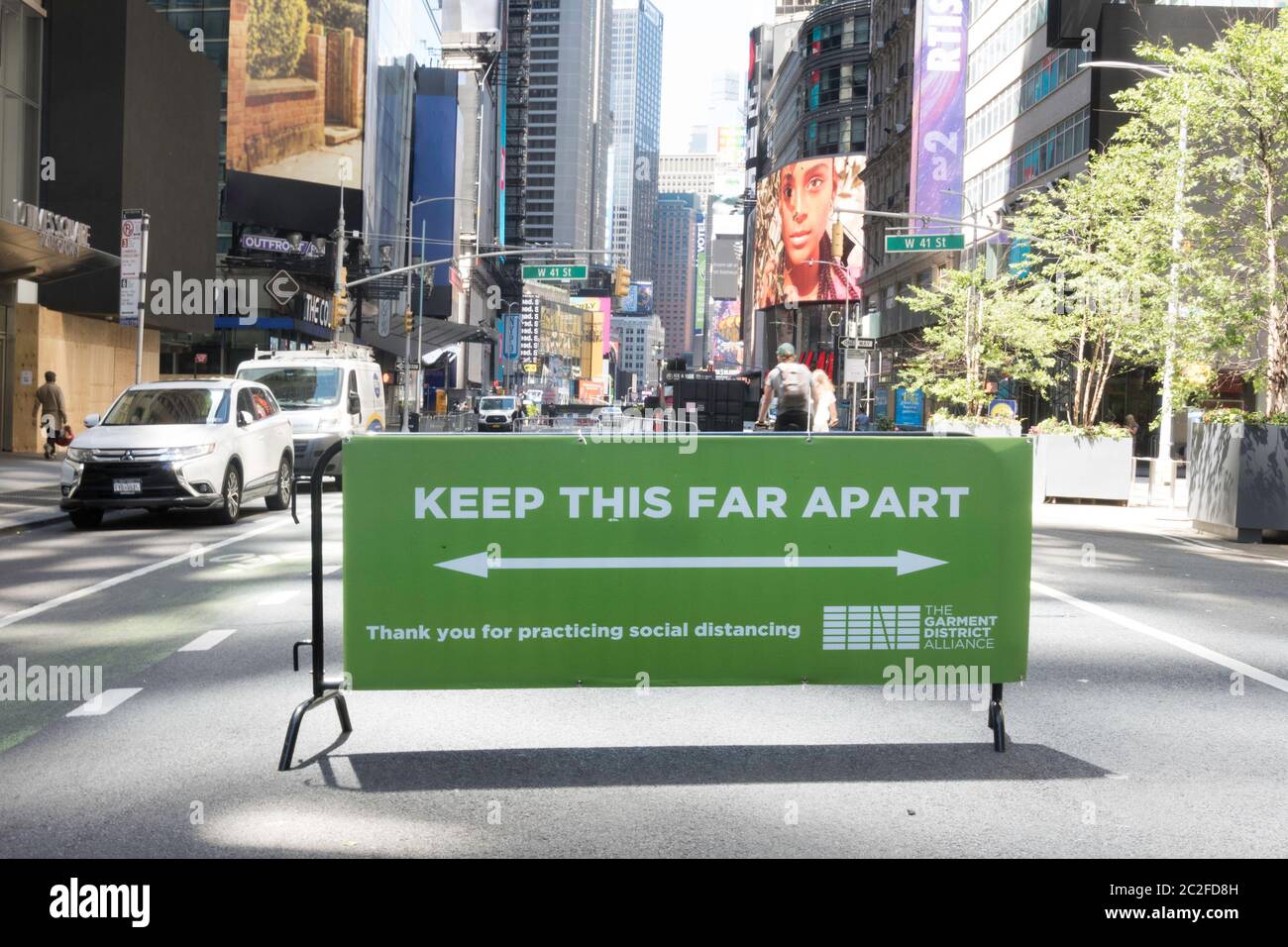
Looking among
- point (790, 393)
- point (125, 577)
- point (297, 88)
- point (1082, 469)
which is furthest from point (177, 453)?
point (297, 88)

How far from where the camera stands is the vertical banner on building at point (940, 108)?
234 feet

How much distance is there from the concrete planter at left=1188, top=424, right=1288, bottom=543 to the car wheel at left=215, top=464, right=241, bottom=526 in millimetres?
13196

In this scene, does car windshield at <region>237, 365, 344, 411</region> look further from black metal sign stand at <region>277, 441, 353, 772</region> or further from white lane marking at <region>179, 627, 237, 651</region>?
black metal sign stand at <region>277, 441, 353, 772</region>

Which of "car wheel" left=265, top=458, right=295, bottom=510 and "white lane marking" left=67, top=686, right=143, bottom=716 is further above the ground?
"car wheel" left=265, top=458, right=295, bottom=510

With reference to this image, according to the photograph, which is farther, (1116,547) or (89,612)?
(1116,547)

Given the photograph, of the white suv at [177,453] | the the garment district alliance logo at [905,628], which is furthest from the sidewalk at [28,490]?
the the garment district alliance logo at [905,628]

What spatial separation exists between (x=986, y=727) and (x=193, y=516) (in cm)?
1459

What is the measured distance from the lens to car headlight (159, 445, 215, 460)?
17.0 metres

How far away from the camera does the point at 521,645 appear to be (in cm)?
641

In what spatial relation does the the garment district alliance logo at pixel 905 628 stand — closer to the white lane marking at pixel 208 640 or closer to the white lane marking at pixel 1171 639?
the white lane marking at pixel 1171 639

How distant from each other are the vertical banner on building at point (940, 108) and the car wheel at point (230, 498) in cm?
5776

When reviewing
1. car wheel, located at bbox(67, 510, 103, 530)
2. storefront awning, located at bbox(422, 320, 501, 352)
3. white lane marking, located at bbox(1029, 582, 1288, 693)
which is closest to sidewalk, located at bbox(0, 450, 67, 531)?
car wheel, located at bbox(67, 510, 103, 530)
